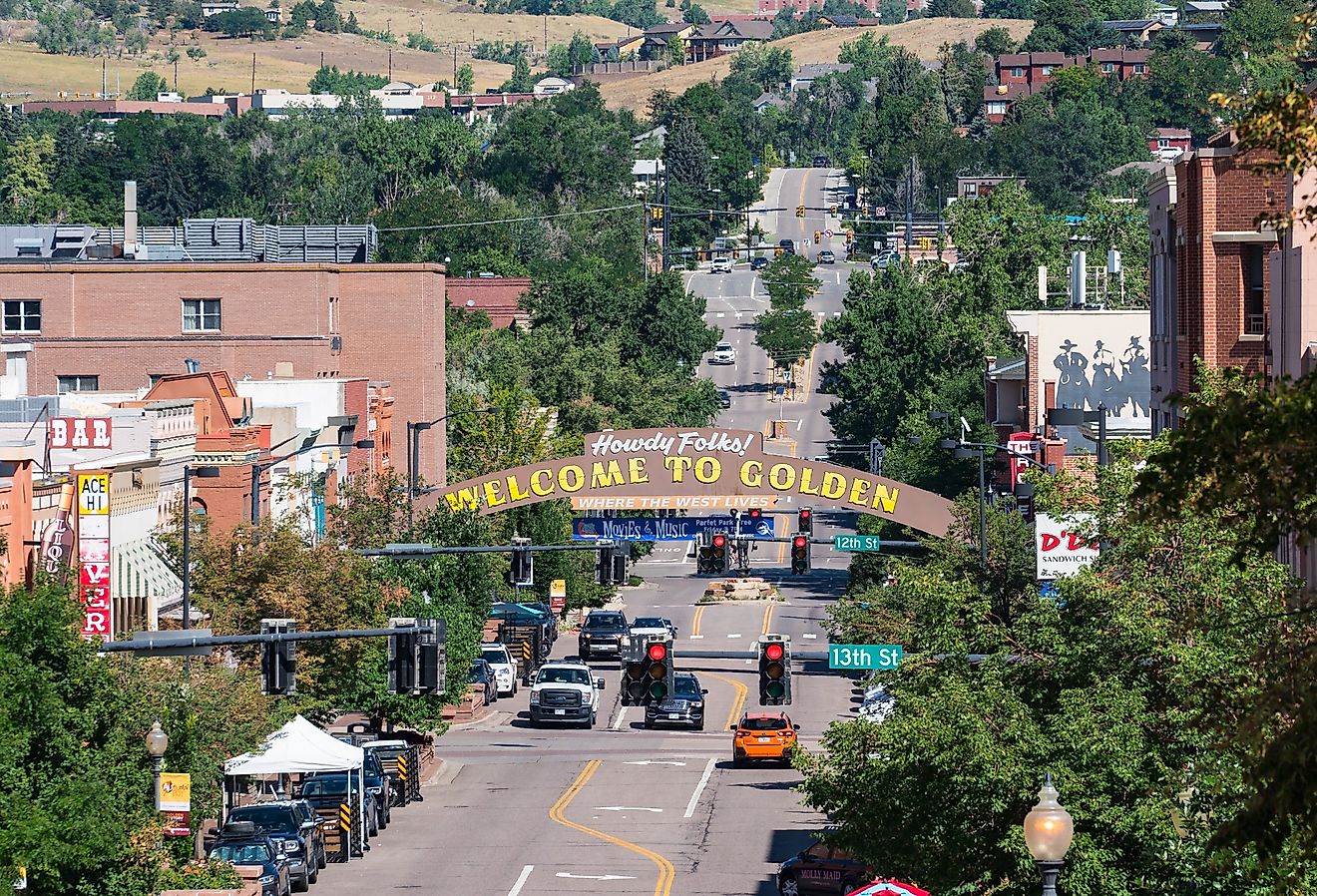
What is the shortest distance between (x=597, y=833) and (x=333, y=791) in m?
5.47

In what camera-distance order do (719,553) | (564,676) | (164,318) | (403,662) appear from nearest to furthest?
(403,662) < (719,553) < (564,676) < (164,318)

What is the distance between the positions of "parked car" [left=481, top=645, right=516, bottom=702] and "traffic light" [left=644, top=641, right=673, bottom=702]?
35.1m

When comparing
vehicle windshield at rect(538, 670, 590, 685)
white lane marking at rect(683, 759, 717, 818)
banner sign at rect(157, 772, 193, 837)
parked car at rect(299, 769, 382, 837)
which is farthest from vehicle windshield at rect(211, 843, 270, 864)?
vehicle windshield at rect(538, 670, 590, 685)

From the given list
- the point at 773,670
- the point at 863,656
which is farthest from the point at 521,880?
the point at 863,656

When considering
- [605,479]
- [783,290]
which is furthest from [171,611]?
[783,290]

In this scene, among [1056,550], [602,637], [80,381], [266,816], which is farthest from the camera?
[80,381]

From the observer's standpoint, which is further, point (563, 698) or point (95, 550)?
point (563, 698)

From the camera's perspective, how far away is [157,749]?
123 ft

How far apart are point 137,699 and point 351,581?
15843 mm

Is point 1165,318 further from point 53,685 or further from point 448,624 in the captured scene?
point 53,685

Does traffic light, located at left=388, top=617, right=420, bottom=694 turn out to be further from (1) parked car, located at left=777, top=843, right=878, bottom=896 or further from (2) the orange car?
(2) the orange car

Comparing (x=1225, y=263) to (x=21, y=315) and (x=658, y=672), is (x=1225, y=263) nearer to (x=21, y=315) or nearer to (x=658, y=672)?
(x=658, y=672)

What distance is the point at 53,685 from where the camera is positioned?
109 ft

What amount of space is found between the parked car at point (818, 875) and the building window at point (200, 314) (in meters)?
64.6
